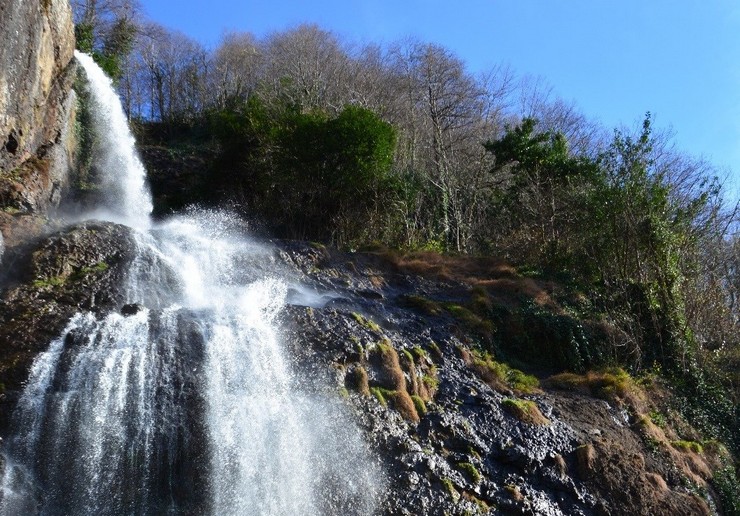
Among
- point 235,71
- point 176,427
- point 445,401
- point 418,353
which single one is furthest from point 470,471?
point 235,71

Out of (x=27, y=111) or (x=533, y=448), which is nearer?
(x=533, y=448)

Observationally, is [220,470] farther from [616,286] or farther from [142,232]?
[616,286]

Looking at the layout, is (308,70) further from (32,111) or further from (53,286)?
(53,286)

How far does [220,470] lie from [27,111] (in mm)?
9578

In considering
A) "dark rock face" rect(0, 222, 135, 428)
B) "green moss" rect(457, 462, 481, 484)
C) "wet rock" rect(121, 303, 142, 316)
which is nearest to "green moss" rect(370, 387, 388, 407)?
"green moss" rect(457, 462, 481, 484)

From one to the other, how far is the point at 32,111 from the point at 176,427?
910 centimetres

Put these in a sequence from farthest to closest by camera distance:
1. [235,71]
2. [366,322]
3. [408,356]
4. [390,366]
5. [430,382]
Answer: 1. [235,71]
2. [366,322]
3. [408,356]
4. [430,382]
5. [390,366]

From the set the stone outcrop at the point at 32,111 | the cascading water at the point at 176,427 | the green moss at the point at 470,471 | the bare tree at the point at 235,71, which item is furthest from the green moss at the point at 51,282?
the bare tree at the point at 235,71

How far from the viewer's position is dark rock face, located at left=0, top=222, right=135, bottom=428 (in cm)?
849

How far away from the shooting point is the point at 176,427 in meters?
8.10

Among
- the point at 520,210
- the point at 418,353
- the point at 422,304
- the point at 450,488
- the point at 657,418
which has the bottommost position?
the point at 450,488

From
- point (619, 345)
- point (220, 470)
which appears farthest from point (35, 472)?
point (619, 345)

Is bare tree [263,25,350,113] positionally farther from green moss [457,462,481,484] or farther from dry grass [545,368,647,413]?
green moss [457,462,481,484]

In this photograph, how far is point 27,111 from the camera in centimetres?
1368
